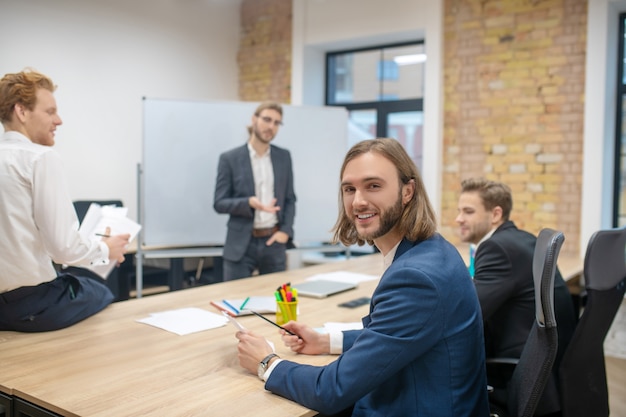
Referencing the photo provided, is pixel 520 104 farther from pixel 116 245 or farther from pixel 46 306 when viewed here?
pixel 46 306

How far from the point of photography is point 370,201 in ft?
5.05

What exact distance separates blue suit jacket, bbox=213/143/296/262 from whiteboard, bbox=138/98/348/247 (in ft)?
1.90

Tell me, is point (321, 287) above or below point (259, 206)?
below

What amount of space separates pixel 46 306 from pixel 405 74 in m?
4.33

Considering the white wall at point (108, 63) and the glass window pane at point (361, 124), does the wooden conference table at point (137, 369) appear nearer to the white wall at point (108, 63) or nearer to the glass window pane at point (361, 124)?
the white wall at point (108, 63)

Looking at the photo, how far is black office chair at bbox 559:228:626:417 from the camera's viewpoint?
1.94 metres

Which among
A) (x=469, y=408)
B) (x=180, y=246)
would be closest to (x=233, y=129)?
(x=180, y=246)

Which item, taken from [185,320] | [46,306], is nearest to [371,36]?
[185,320]

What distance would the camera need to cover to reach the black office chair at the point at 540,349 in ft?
4.90

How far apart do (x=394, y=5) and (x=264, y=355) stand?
4.24 meters

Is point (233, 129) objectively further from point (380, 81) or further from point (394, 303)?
point (394, 303)

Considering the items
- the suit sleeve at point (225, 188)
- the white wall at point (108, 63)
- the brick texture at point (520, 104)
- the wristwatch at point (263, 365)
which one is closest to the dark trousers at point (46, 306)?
the wristwatch at point (263, 365)

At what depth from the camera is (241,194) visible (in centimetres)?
372

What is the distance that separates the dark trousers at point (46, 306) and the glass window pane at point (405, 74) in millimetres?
4096
